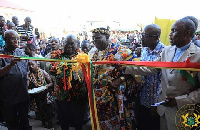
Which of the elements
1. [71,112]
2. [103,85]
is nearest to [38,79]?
[71,112]

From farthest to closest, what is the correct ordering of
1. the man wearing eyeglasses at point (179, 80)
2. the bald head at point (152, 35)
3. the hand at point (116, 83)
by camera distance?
the bald head at point (152, 35), the hand at point (116, 83), the man wearing eyeglasses at point (179, 80)

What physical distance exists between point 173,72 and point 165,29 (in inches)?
145

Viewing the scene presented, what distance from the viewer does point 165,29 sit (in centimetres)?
538

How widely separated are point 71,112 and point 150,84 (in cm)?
156

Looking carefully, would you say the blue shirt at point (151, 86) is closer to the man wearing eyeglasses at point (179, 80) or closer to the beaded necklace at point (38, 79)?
the man wearing eyeglasses at point (179, 80)

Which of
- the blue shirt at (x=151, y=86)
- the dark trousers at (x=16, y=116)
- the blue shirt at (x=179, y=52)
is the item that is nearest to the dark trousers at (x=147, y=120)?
the blue shirt at (x=151, y=86)

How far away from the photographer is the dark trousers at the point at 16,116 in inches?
124

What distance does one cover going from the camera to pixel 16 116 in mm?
3256

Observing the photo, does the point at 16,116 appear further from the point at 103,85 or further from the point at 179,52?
the point at 179,52

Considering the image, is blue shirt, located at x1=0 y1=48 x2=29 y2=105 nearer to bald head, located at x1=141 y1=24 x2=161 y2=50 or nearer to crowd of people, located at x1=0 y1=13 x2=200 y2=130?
crowd of people, located at x1=0 y1=13 x2=200 y2=130

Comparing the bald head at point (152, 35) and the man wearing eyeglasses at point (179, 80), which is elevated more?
the bald head at point (152, 35)

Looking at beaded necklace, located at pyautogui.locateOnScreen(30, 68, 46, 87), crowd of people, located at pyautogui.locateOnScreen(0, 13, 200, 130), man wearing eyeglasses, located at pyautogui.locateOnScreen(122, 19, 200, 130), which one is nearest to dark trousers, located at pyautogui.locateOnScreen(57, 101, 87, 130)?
crowd of people, located at pyautogui.locateOnScreen(0, 13, 200, 130)

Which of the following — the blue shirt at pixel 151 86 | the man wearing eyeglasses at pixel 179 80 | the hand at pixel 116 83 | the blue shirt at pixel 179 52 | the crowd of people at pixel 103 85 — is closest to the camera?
the man wearing eyeglasses at pixel 179 80

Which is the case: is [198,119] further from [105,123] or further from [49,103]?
[49,103]
